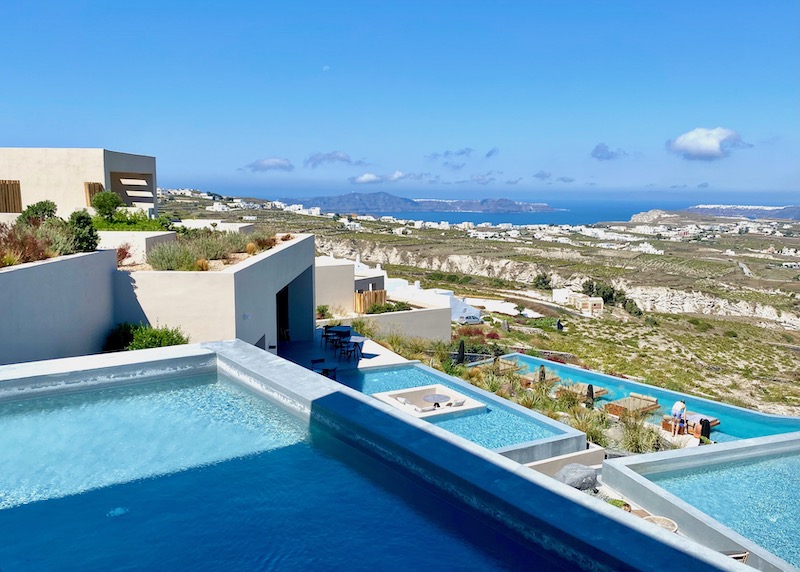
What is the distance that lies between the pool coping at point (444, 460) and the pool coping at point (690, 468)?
3855 mm

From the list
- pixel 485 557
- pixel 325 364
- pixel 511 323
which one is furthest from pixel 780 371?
pixel 485 557

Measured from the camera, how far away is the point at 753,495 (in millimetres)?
8625

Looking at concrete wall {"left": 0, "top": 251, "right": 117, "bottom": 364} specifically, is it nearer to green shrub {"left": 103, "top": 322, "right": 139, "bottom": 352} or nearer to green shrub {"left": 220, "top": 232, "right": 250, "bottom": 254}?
green shrub {"left": 103, "top": 322, "right": 139, "bottom": 352}

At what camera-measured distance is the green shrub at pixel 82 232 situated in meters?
9.08

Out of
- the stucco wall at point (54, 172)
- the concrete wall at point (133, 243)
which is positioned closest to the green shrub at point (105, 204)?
the stucco wall at point (54, 172)

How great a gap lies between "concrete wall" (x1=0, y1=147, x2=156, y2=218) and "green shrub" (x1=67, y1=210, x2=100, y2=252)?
6713 millimetres

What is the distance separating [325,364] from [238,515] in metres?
8.88

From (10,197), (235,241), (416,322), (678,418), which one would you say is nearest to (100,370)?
(235,241)

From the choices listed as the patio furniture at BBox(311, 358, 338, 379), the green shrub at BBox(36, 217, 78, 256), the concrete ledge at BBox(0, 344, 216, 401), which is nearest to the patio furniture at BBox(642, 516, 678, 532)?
the concrete ledge at BBox(0, 344, 216, 401)

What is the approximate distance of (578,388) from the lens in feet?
51.0

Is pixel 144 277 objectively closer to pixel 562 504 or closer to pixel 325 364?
pixel 325 364

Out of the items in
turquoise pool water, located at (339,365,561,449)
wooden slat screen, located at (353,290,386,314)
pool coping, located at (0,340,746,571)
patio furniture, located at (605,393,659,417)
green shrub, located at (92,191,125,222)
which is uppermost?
green shrub, located at (92,191,125,222)

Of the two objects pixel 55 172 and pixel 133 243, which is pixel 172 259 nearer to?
pixel 133 243

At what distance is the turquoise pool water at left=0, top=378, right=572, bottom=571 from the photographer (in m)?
3.79
